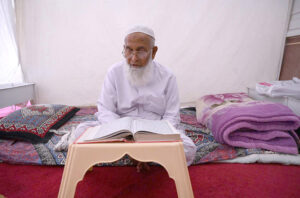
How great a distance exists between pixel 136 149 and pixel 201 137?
3.81 ft

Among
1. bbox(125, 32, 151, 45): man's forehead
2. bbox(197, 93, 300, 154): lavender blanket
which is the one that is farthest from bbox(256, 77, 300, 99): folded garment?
bbox(125, 32, 151, 45): man's forehead

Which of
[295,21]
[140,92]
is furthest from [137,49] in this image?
[295,21]

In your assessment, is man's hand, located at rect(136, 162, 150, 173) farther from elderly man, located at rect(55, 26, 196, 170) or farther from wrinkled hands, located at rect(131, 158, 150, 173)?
elderly man, located at rect(55, 26, 196, 170)

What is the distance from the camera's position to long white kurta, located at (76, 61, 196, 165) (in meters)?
1.45

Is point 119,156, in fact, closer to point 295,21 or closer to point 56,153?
point 56,153

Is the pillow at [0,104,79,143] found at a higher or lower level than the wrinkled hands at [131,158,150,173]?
higher

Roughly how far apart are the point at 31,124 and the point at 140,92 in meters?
1.13

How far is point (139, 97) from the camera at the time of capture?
1455 millimetres

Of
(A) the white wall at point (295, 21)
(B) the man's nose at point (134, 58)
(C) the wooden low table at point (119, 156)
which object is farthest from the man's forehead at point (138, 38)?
(A) the white wall at point (295, 21)

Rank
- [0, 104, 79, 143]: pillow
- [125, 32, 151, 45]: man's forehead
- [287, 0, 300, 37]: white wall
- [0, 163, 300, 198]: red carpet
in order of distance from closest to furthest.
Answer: [0, 163, 300, 198]: red carpet
[125, 32, 151, 45]: man's forehead
[0, 104, 79, 143]: pillow
[287, 0, 300, 37]: white wall

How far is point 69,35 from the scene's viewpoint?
8.50 ft

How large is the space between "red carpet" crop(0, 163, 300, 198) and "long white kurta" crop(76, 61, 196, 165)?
475mm

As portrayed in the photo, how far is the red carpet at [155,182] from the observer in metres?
1.05

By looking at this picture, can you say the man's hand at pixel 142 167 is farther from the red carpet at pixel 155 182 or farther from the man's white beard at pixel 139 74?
the man's white beard at pixel 139 74
